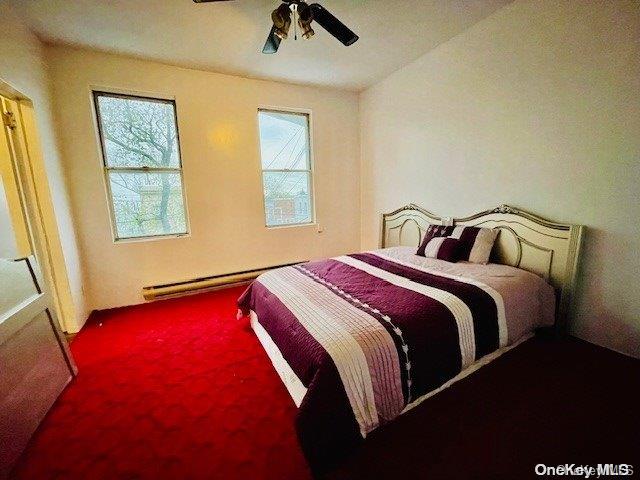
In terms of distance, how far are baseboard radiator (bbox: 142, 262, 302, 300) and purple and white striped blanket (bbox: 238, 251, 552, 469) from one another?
4.66ft

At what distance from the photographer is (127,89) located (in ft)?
8.79

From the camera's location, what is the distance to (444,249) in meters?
2.43

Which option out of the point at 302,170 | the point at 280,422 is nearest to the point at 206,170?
the point at 302,170

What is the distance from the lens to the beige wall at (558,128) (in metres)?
1.71

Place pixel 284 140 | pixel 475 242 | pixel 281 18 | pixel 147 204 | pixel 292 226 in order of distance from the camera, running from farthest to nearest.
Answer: pixel 292 226, pixel 284 140, pixel 147 204, pixel 475 242, pixel 281 18

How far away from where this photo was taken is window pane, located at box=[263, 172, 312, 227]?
139 inches

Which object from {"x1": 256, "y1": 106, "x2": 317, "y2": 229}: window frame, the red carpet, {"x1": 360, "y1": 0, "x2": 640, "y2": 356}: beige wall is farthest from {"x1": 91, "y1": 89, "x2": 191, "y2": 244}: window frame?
{"x1": 360, "y1": 0, "x2": 640, "y2": 356}: beige wall

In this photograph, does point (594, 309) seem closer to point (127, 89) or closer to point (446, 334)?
point (446, 334)

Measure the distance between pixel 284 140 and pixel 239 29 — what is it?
1.40 metres

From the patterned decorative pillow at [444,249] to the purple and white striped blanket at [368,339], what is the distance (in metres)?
0.46

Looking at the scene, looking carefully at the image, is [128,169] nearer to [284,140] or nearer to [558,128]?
[284,140]

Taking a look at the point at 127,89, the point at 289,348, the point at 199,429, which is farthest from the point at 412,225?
the point at 127,89

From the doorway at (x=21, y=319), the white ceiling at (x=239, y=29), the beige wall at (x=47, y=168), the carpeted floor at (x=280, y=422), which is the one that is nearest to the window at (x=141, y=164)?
the beige wall at (x=47, y=168)

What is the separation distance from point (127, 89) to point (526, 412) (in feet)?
13.7
